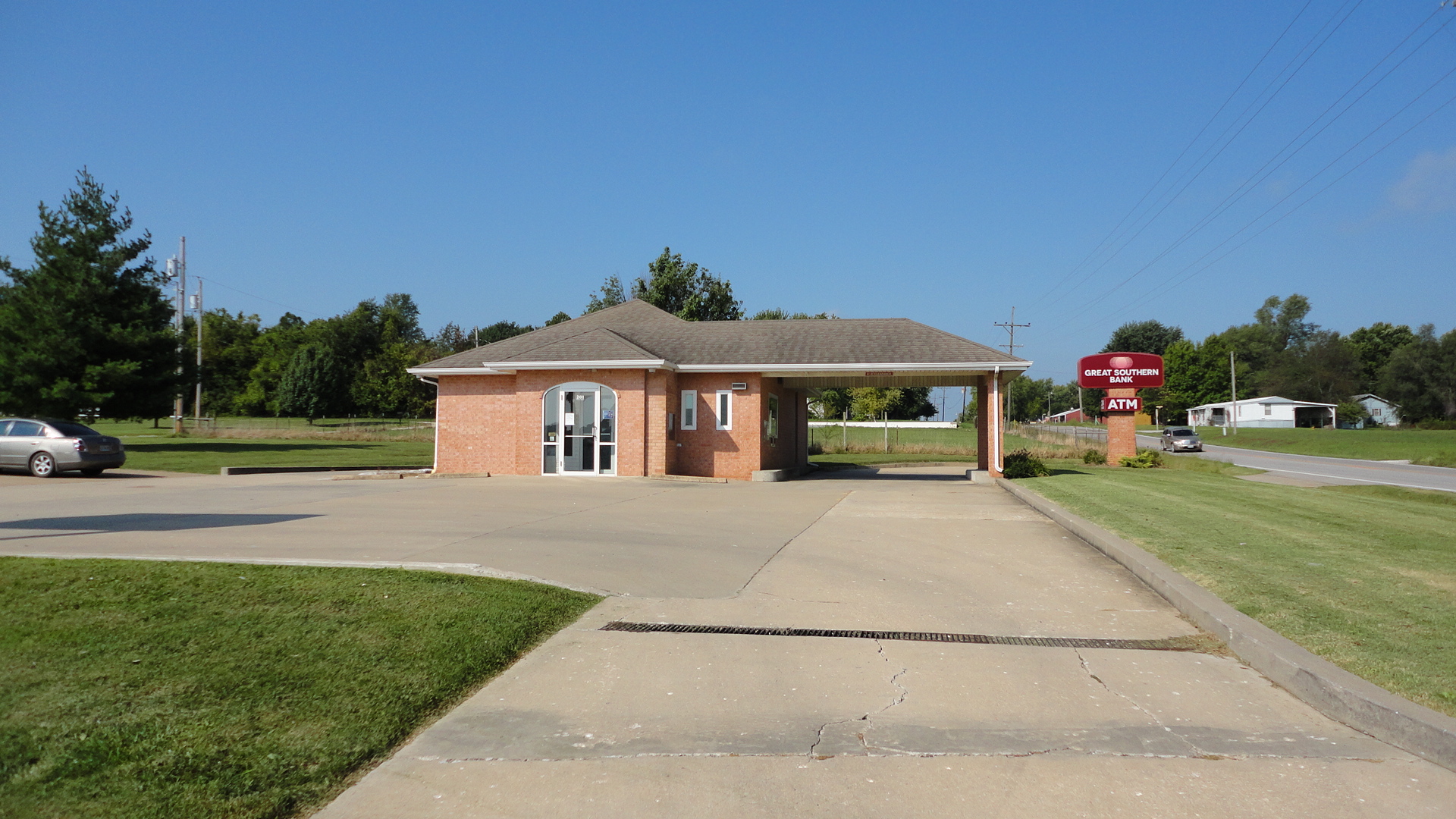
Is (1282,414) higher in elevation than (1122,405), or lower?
higher

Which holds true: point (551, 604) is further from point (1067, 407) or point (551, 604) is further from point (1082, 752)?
point (1067, 407)

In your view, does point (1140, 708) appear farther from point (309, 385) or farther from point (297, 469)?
point (309, 385)

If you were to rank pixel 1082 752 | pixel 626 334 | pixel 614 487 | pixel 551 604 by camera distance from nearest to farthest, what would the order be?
pixel 1082 752
pixel 551 604
pixel 614 487
pixel 626 334

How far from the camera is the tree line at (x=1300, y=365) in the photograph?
78.1 metres

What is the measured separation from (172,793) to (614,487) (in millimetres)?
16215

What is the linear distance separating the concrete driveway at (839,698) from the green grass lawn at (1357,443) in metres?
39.1

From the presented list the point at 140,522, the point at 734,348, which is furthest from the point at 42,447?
the point at 734,348

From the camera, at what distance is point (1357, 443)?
52.0m

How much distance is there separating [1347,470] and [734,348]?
970 inches

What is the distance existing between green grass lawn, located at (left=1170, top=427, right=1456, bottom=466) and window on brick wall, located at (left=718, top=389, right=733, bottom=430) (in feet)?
104

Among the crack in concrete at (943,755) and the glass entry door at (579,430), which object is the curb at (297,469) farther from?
the crack in concrete at (943,755)

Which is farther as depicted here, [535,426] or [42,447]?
[535,426]

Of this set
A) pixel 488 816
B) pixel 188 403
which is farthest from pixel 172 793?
pixel 188 403

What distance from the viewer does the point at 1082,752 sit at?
4340mm
